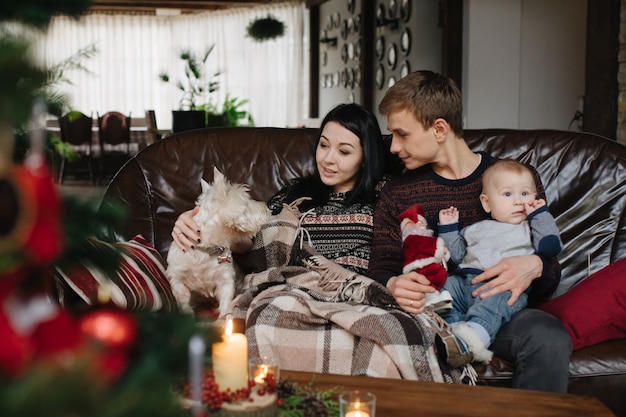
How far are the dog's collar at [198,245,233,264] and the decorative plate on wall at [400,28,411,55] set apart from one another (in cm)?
573

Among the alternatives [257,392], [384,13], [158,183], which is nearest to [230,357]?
[257,392]

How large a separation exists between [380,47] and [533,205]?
7010mm

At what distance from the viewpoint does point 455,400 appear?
1.53 m

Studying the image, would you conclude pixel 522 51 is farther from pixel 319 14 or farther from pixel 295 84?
pixel 295 84

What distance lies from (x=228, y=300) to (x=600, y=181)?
1.43 m

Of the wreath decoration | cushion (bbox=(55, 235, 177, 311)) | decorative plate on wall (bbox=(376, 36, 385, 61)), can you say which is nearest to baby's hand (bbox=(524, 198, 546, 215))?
cushion (bbox=(55, 235, 177, 311))

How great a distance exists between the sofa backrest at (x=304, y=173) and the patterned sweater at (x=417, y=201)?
0.93 ft

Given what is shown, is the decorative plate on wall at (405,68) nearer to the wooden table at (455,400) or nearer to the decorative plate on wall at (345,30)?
the decorative plate on wall at (345,30)

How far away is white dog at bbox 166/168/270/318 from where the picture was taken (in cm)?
233

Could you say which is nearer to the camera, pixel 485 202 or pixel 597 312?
pixel 597 312

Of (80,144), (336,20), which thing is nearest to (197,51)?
(80,144)

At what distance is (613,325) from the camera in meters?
2.20

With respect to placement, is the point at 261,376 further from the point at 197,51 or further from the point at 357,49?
the point at 197,51

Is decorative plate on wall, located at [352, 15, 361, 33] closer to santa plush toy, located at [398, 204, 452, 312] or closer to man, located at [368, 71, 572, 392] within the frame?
man, located at [368, 71, 572, 392]
